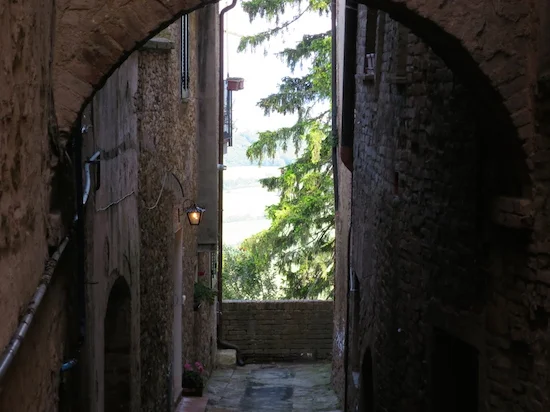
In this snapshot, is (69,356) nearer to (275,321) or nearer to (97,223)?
(97,223)

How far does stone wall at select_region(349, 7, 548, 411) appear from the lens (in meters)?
4.99

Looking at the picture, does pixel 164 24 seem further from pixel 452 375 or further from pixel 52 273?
Result: pixel 452 375

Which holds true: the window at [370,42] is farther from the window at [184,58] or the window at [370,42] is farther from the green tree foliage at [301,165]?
the green tree foliage at [301,165]

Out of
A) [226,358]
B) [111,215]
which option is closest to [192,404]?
[111,215]

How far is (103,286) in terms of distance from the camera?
7.28m

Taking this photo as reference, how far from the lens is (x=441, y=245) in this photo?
20.7ft

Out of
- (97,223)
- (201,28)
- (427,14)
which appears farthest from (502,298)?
(201,28)

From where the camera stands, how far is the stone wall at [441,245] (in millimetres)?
4988

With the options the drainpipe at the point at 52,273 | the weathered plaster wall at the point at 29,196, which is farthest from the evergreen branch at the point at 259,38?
the weathered plaster wall at the point at 29,196

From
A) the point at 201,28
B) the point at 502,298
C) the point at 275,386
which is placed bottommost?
the point at 275,386

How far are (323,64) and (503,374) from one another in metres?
18.1

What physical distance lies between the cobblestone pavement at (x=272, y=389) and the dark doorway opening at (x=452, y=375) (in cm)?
679

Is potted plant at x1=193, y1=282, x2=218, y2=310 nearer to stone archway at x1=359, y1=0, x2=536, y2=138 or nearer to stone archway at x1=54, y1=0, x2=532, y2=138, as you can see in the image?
stone archway at x1=54, y1=0, x2=532, y2=138

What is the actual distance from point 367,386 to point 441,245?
162 inches
